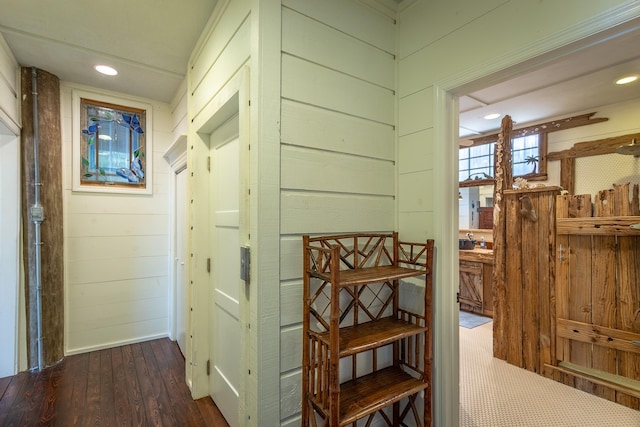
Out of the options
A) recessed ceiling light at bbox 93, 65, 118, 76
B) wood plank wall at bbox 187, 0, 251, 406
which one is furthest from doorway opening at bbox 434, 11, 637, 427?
recessed ceiling light at bbox 93, 65, 118, 76

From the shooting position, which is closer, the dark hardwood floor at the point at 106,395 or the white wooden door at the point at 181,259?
the dark hardwood floor at the point at 106,395

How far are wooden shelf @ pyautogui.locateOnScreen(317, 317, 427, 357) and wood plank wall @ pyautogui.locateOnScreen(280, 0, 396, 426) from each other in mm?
225

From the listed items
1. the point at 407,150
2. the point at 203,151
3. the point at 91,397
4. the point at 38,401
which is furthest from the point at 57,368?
the point at 407,150

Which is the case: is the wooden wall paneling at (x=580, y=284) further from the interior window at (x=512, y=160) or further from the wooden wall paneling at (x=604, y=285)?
the interior window at (x=512, y=160)

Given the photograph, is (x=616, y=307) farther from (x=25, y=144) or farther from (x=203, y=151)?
(x=25, y=144)

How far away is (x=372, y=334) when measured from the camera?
1311 mm

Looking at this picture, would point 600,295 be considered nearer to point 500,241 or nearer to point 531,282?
point 531,282

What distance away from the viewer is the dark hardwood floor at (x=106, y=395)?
1.93m

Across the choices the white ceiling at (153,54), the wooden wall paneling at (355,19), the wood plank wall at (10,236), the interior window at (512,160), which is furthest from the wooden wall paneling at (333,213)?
the interior window at (512,160)

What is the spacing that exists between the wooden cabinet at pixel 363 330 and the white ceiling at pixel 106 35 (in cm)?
170

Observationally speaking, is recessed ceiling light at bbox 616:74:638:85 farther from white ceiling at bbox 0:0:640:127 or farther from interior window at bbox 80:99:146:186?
interior window at bbox 80:99:146:186

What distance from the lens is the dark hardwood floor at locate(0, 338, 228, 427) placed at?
1.93m

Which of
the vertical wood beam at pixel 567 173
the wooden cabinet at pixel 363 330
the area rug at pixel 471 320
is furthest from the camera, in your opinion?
the area rug at pixel 471 320

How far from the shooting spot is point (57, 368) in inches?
101
